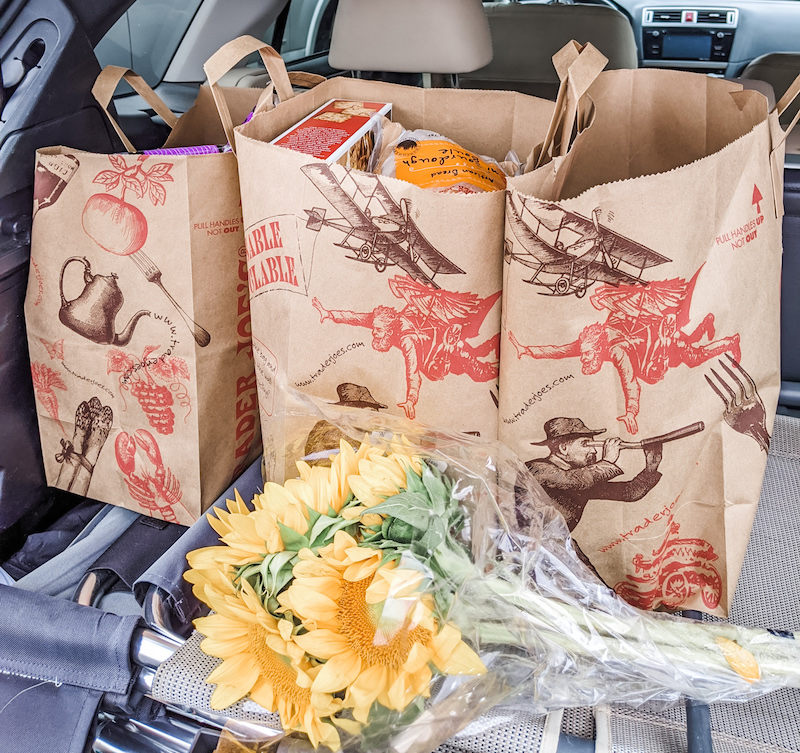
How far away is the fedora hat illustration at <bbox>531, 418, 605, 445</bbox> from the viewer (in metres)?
0.72

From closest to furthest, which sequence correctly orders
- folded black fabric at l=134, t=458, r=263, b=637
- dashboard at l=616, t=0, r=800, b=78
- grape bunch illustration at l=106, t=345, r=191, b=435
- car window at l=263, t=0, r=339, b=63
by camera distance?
folded black fabric at l=134, t=458, r=263, b=637
grape bunch illustration at l=106, t=345, r=191, b=435
car window at l=263, t=0, r=339, b=63
dashboard at l=616, t=0, r=800, b=78

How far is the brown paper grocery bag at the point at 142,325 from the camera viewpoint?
81 centimetres

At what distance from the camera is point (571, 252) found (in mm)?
646

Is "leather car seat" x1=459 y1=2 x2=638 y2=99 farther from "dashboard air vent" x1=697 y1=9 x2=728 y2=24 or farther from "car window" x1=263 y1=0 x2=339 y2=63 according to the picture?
"dashboard air vent" x1=697 y1=9 x2=728 y2=24

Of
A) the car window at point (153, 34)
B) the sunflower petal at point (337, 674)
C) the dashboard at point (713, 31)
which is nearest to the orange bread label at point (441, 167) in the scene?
the sunflower petal at point (337, 674)

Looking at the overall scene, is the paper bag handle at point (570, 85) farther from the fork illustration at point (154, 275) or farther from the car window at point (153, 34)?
the car window at point (153, 34)

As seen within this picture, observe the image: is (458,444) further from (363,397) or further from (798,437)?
(798,437)

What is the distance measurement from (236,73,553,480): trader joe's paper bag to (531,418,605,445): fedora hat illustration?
0.08 m

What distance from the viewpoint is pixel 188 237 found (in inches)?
31.6

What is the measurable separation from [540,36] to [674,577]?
181cm

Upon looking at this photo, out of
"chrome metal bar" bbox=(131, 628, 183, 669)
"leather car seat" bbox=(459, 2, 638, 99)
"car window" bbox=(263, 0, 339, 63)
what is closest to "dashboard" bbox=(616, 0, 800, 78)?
"leather car seat" bbox=(459, 2, 638, 99)

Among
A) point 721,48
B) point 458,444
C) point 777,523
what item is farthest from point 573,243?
point 721,48

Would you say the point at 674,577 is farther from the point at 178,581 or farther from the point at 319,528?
the point at 178,581

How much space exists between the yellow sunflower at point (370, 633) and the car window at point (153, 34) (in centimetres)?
125
